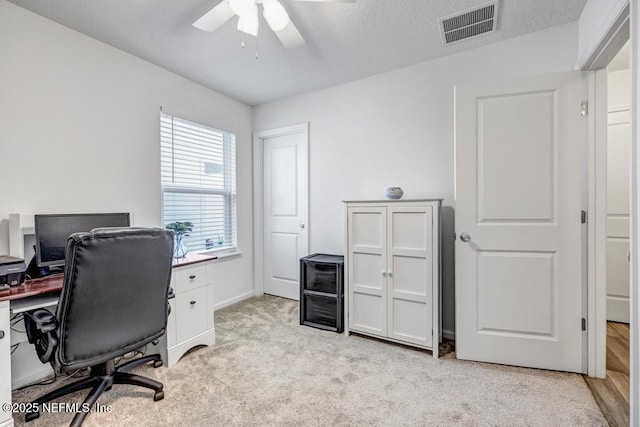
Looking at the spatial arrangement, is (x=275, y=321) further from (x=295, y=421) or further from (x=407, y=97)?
(x=407, y=97)

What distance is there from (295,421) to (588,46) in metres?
2.86

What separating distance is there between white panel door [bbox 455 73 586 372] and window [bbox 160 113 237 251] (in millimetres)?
2572

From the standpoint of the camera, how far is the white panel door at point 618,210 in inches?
118

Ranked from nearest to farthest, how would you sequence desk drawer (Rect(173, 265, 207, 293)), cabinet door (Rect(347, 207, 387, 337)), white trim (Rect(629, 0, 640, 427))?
white trim (Rect(629, 0, 640, 427))
desk drawer (Rect(173, 265, 207, 293))
cabinet door (Rect(347, 207, 387, 337))

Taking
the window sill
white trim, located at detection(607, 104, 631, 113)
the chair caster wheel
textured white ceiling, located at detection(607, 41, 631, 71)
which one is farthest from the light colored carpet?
textured white ceiling, located at detection(607, 41, 631, 71)

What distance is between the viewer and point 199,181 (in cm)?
341

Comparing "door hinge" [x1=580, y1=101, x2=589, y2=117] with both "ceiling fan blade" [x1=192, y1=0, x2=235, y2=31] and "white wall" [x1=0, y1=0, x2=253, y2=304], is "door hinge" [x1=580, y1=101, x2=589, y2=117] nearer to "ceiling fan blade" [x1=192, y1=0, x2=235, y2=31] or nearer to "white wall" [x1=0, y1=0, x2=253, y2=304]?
"ceiling fan blade" [x1=192, y1=0, x2=235, y2=31]

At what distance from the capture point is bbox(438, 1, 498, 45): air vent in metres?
2.14

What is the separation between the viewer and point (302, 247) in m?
3.70

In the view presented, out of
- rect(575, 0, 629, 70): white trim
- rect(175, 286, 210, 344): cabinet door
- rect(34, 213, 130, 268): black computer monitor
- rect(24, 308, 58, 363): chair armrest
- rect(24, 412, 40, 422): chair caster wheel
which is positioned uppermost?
rect(575, 0, 629, 70): white trim

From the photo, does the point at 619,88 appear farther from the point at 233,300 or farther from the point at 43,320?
the point at 43,320

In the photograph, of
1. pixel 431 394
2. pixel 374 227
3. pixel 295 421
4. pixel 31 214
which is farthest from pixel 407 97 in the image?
pixel 31 214

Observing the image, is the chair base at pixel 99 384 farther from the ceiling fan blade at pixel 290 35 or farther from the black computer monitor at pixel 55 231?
the ceiling fan blade at pixel 290 35

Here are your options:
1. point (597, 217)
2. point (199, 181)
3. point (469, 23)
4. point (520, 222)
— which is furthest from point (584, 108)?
point (199, 181)
